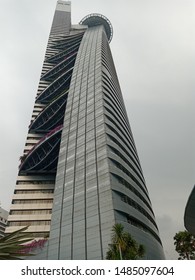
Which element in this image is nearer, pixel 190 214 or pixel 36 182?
pixel 190 214

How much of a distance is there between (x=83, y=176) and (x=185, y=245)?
25901 millimetres

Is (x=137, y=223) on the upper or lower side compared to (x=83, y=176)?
lower

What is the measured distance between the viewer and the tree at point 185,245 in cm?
5091

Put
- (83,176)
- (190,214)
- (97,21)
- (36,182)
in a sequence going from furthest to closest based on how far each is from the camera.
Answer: (97,21) < (36,182) < (83,176) < (190,214)

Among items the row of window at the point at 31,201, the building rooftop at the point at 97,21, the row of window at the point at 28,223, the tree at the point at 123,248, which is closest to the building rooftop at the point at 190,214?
the tree at the point at 123,248

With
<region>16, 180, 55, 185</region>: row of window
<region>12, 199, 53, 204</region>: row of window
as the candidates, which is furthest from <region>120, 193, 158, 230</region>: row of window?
<region>16, 180, 55, 185</region>: row of window

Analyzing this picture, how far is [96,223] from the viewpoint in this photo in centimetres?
5009

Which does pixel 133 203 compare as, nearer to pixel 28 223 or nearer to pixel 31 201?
pixel 28 223

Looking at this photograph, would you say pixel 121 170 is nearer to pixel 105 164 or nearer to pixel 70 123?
pixel 105 164

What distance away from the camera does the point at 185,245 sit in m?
51.3

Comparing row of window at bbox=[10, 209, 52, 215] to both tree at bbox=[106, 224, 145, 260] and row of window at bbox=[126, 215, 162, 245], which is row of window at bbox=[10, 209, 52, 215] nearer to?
row of window at bbox=[126, 215, 162, 245]

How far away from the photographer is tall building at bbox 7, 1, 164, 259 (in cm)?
5128

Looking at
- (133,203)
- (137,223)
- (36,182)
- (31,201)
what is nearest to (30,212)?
(31,201)

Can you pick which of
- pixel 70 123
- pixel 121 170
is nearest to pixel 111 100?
pixel 70 123
